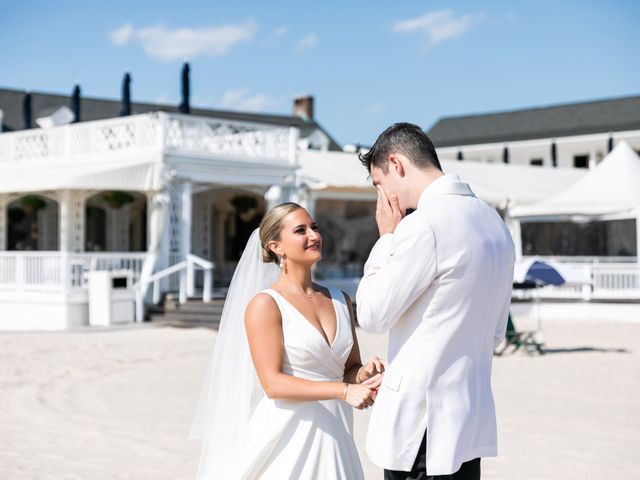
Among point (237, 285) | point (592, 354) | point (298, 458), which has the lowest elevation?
point (592, 354)

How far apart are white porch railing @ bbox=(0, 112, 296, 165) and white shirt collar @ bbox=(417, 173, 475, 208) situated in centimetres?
1625

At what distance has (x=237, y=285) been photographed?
14.1ft

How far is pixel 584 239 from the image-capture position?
95.0 feet

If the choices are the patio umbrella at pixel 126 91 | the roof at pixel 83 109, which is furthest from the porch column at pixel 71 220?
the roof at pixel 83 109

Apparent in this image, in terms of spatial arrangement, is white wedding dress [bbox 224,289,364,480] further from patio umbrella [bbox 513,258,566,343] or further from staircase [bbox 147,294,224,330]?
staircase [bbox 147,294,224,330]

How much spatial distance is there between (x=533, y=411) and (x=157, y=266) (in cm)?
1095

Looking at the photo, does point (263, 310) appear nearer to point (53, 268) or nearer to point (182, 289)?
point (182, 289)

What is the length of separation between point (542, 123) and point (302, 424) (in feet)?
173

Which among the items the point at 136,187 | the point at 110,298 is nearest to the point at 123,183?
the point at 136,187

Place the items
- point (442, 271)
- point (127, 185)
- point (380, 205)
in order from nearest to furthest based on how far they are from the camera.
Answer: point (442, 271) < point (380, 205) < point (127, 185)

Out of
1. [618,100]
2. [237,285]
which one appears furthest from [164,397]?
[618,100]

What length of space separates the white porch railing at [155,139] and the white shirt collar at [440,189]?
16249 mm

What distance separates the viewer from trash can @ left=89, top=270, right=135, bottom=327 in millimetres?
17891

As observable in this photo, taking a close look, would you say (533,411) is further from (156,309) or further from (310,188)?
(310,188)
